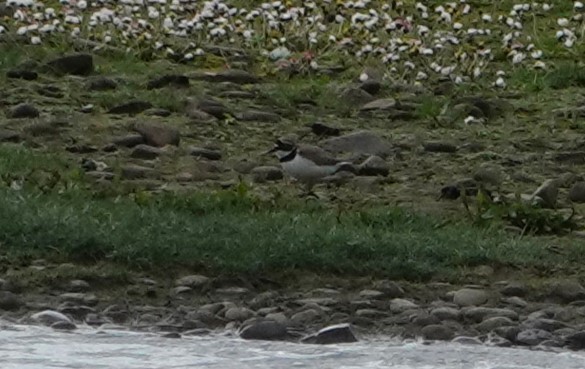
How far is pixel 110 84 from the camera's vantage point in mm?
11977

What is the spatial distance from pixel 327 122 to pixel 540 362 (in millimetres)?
4825

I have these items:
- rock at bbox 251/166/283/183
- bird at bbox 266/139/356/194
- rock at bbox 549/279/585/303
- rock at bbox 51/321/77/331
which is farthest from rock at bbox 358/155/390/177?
rock at bbox 51/321/77/331

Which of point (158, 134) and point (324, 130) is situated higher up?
point (324, 130)

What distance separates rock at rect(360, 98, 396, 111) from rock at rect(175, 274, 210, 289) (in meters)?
4.16

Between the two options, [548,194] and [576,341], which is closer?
[576,341]

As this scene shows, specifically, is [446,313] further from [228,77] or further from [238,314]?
[228,77]

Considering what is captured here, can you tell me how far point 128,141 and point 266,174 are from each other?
994 mm

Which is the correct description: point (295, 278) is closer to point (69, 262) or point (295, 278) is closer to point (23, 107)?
point (69, 262)

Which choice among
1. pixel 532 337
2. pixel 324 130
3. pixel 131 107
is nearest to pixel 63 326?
pixel 532 337

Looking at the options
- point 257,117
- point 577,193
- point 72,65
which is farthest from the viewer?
point 72,65

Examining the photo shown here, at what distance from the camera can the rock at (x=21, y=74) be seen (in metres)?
12.1

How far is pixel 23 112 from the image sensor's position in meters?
10.9

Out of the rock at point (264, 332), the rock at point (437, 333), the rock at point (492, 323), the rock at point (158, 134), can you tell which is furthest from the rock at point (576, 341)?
the rock at point (158, 134)

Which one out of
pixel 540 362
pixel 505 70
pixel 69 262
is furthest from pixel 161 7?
pixel 540 362
